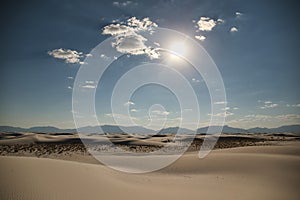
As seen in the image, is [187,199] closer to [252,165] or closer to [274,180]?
[274,180]

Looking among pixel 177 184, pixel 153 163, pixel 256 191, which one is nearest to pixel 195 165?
pixel 153 163

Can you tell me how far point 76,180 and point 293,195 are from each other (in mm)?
8700

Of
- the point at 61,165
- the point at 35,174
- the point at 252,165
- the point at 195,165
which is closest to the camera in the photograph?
the point at 35,174

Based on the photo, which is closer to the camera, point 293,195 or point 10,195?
point 10,195

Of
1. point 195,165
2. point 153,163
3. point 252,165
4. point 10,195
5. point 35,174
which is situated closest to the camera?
point 10,195

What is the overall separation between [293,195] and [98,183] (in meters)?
7.85

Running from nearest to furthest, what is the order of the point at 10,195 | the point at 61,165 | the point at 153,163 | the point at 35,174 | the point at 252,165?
the point at 10,195 → the point at 35,174 → the point at 61,165 → the point at 252,165 → the point at 153,163

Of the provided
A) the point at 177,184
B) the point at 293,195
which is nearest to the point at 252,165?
the point at 293,195

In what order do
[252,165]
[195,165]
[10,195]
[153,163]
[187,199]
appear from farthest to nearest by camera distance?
[153,163] < [195,165] < [252,165] < [187,199] < [10,195]

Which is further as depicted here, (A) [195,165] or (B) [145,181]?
(A) [195,165]

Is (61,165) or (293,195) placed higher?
(61,165)

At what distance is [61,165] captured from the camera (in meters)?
10.9

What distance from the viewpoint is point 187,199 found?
856cm

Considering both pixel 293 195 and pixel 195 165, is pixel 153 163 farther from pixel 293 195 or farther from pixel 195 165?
pixel 293 195
